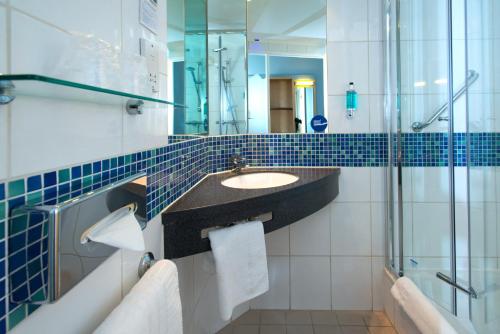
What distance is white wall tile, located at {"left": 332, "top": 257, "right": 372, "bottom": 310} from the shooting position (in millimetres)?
2047

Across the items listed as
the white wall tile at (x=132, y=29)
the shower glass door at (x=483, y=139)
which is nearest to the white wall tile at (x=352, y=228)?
the shower glass door at (x=483, y=139)

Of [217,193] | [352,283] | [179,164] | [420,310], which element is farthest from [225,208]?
[352,283]

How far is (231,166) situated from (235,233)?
33.4 inches

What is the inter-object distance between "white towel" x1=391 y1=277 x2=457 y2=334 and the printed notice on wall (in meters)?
1.50

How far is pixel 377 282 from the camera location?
2041 mm

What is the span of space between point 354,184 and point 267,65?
3.12ft

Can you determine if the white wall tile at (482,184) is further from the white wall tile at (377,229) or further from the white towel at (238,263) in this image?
the white towel at (238,263)

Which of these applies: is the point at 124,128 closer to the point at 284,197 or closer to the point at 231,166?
the point at 284,197

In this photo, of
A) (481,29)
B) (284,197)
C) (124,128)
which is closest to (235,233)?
(284,197)

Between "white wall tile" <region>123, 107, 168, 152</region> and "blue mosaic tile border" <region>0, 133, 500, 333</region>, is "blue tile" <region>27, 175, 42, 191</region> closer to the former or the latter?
"blue mosaic tile border" <region>0, 133, 500, 333</region>

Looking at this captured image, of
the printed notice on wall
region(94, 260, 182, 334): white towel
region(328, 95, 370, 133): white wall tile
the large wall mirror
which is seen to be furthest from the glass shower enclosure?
the printed notice on wall

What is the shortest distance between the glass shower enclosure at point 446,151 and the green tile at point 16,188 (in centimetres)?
165

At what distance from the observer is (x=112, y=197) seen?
67cm

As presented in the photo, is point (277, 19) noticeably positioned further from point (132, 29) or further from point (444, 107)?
point (132, 29)
